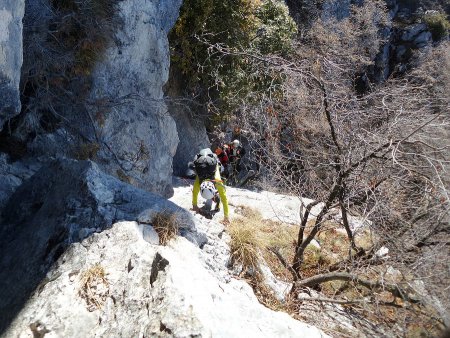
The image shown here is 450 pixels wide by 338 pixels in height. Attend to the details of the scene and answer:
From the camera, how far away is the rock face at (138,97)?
6.78 meters

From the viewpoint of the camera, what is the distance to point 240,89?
33.1 feet

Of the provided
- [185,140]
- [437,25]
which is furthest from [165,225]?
[437,25]

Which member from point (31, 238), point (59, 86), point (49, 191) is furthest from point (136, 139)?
point (31, 238)

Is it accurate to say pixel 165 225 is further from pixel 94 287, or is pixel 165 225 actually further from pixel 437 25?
pixel 437 25

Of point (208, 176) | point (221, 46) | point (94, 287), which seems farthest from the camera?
point (221, 46)

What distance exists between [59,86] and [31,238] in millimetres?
3156

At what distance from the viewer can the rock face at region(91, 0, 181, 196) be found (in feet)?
22.2

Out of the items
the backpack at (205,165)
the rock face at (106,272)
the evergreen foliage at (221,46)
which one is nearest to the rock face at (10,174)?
the rock face at (106,272)

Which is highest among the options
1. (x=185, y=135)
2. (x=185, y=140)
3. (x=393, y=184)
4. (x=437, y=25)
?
(x=437, y=25)

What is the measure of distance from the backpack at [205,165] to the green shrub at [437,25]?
1801 cm

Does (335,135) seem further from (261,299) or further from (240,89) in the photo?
(240,89)

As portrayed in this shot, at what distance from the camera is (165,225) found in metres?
3.81

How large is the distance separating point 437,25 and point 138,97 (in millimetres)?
18196

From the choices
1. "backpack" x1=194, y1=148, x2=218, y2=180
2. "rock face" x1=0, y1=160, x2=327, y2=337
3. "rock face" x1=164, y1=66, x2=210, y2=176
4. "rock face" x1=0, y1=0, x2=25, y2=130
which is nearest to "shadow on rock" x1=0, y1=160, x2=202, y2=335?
"rock face" x1=0, y1=160, x2=327, y2=337
